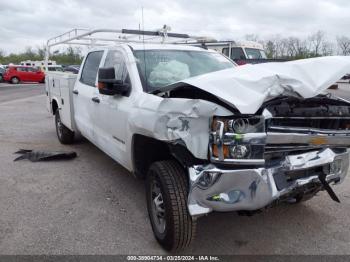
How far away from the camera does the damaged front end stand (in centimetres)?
263

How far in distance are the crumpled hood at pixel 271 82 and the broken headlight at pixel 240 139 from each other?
12 cm

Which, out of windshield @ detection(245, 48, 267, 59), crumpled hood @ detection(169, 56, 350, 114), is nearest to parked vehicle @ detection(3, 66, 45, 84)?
windshield @ detection(245, 48, 267, 59)

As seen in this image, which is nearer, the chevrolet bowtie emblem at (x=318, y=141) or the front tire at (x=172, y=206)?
the chevrolet bowtie emblem at (x=318, y=141)

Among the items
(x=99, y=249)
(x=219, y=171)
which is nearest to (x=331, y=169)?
(x=219, y=171)

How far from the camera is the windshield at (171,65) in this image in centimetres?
403

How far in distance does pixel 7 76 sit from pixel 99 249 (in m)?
31.9

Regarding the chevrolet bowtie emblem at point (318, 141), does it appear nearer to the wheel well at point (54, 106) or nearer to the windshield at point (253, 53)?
the wheel well at point (54, 106)

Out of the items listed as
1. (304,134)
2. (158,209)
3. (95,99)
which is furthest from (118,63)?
(304,134)

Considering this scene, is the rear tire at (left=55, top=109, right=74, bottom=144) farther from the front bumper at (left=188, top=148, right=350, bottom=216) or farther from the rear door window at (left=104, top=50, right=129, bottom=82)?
the front bumper at (left=188, top=148, right=350, bottom=216)

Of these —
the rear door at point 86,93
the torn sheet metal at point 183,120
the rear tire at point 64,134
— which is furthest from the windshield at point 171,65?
the rear tire at point 64,134

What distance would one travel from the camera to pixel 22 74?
1273 inches

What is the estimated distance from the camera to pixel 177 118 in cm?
290

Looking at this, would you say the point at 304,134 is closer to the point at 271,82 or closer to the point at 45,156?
the point at 271,82

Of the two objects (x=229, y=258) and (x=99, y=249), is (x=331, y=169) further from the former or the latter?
(x=99, y=249)
